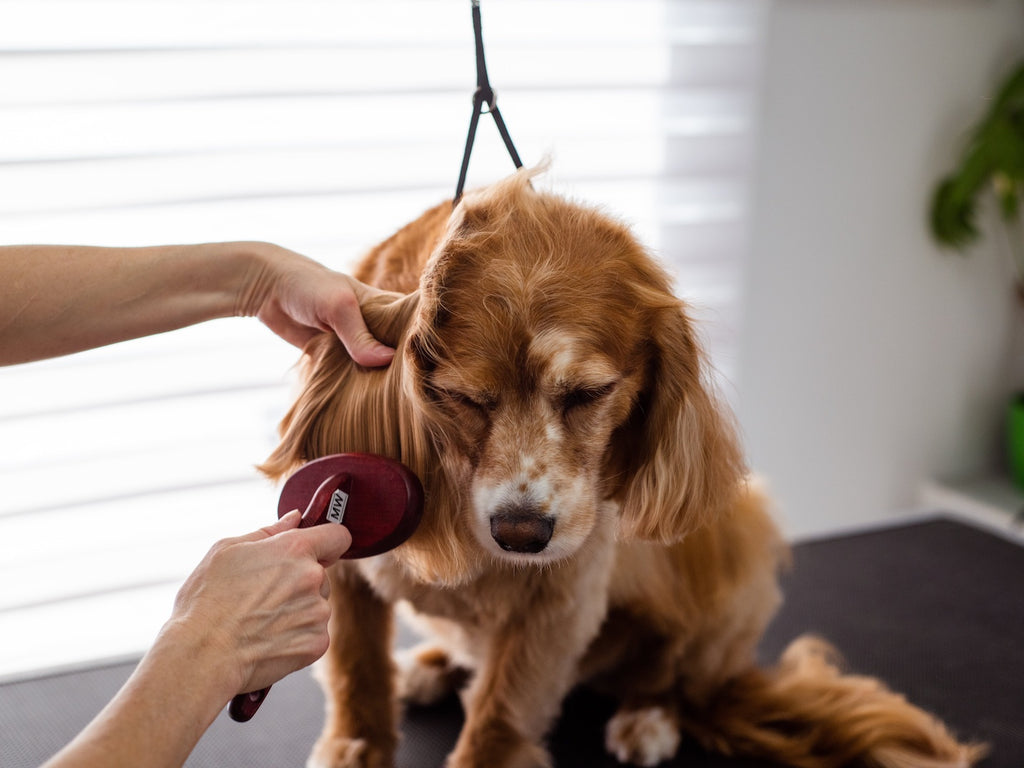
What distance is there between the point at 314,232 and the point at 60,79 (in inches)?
25.1

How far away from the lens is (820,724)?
1516 mm

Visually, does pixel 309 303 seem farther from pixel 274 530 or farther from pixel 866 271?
pixel 866 271

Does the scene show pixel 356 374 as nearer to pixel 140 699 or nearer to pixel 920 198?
pixel 140 699

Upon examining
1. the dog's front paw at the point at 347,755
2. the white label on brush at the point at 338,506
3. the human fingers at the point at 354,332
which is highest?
the human fingers at the point at 354,332

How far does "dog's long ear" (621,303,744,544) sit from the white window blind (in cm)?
110

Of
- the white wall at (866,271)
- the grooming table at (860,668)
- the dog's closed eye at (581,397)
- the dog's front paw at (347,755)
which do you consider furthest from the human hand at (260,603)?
the white wall at (866,271)

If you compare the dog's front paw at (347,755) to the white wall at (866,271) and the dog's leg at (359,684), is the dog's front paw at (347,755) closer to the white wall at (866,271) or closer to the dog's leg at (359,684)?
the dog's leg at (359,684)

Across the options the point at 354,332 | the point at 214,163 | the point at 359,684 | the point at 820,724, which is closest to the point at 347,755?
the point at 359,684

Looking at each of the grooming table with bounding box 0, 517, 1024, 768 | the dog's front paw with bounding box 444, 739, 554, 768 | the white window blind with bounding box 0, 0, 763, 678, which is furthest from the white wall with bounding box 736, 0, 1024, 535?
the dog's front paw with bounding box 444, 739, 554, 768

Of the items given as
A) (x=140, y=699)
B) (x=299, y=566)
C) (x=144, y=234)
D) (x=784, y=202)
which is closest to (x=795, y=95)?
(x=784, y=202)

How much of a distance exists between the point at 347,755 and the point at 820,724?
2.45 feet

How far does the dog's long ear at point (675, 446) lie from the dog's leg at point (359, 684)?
413 millimetres

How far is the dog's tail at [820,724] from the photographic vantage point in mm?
1471

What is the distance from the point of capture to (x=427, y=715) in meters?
1.61
